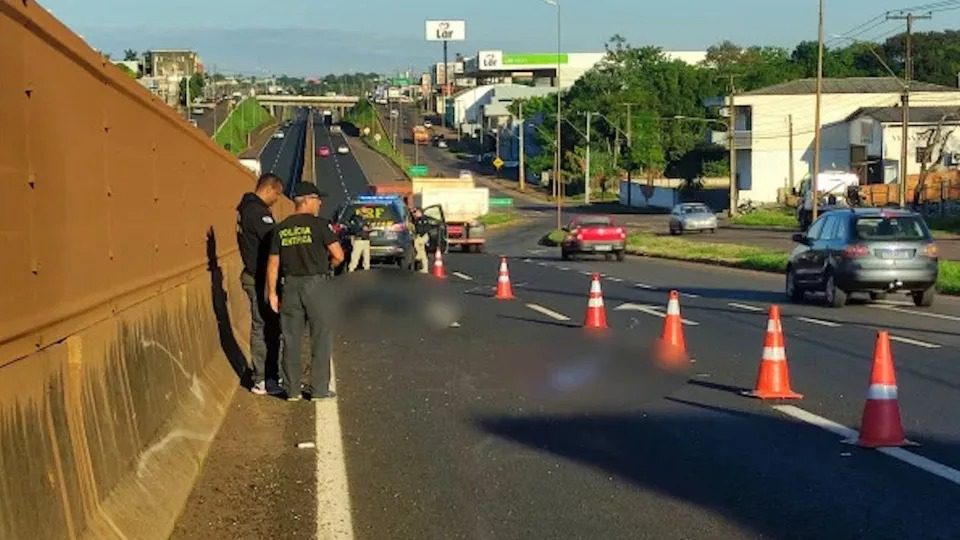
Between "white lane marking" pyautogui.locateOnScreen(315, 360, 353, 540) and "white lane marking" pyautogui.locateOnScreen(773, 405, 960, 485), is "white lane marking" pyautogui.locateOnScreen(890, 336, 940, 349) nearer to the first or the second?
"white lane marking" pyautogui.locateOnScreen(773, 405, 960, 485)

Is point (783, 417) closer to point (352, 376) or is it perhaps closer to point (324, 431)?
point (324, 431)

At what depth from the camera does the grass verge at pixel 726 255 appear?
28.8m

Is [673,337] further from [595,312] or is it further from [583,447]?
[583,447]

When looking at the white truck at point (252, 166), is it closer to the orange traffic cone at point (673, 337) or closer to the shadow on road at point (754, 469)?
the orange traffic cone at point (673, 337)

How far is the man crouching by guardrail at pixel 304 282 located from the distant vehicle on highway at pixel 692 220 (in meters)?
54.7

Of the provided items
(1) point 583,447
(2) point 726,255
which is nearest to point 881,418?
(1) point 583,447

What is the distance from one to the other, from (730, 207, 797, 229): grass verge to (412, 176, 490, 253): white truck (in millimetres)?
18017

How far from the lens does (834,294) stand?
73.8 feet

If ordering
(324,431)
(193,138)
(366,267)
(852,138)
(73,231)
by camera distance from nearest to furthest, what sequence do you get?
1. (73,231)
2. (324,431)
3. (193,138)
4. (366,267)
5. (852,138)

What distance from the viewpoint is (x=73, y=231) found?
6.54 metres

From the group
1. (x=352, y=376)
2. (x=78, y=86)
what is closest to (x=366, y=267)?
(x=352, y=376)

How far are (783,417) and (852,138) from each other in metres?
81.8

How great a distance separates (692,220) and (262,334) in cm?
5459

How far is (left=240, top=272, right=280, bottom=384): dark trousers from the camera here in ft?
40.1
